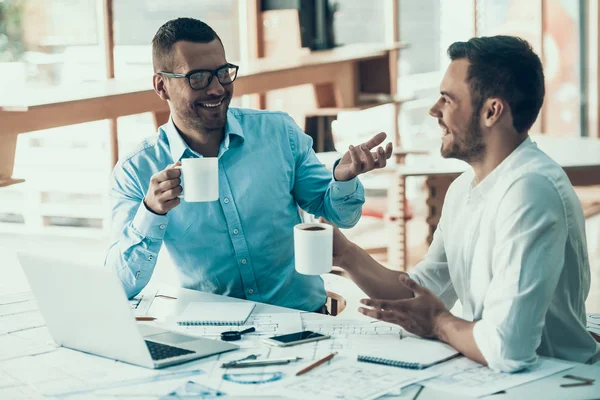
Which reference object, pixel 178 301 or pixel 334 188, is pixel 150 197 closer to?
pixel 178 301

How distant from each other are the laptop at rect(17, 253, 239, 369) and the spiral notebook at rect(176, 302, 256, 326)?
0.43 ft

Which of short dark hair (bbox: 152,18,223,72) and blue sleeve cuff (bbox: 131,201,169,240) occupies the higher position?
short dark hair (bbox: 152,18,223,72)

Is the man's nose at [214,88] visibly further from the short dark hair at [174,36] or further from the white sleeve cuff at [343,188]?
the white sleeve cuff at [343,188]

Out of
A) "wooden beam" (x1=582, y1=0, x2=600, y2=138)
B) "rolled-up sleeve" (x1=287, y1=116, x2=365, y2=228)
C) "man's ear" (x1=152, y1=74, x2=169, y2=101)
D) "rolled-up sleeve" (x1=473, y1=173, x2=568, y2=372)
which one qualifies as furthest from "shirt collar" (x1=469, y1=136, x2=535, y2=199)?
"wooden beam" (x1=582, y1=0, x2=600, y2=138)

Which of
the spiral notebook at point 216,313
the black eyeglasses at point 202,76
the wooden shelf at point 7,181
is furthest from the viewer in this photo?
the wooden shelf at point 7,181

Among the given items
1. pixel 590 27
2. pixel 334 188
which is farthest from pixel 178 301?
pixel 590 27

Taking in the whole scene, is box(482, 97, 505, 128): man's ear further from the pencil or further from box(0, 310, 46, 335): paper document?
box(0, 310, 46, 335): paper document

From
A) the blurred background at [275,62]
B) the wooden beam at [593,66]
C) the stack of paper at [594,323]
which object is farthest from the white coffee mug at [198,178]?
the wooden beam at [593,66]

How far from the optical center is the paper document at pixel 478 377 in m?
1.59

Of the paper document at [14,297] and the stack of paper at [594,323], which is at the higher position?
the paper document at [14,297]

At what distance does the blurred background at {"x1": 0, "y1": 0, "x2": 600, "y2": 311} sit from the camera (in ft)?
16.5

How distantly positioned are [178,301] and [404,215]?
324cm

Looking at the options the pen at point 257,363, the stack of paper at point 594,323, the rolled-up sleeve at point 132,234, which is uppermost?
the rolled-up sleeve at point 132,234

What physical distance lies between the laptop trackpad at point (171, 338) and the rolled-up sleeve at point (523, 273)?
656mm
